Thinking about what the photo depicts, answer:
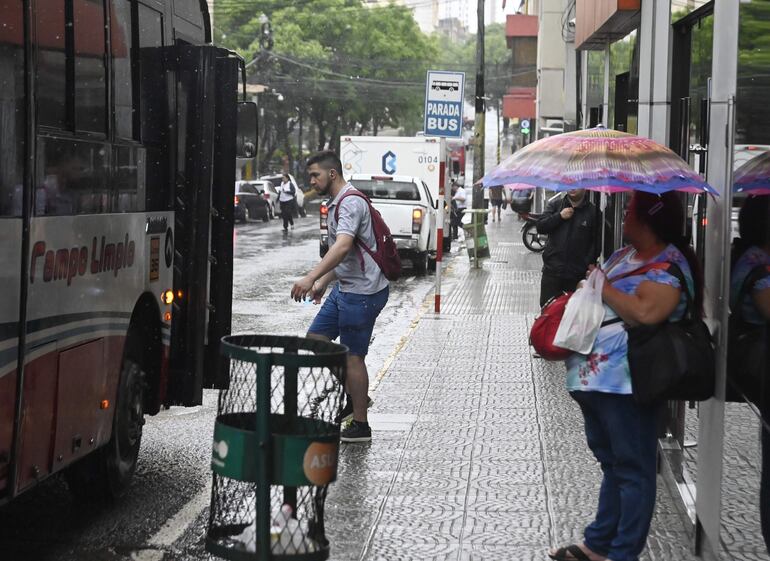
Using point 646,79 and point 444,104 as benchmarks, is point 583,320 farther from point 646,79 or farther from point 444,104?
point 444,104

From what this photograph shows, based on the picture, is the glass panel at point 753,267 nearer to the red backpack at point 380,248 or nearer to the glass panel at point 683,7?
the glass panel at point 683,7

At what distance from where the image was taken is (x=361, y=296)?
28.2 feet

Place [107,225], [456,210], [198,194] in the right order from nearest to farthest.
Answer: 1. [107,225]
2. [198,194]
3. [456,210]

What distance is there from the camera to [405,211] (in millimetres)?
25078

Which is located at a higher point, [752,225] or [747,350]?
[752,225]

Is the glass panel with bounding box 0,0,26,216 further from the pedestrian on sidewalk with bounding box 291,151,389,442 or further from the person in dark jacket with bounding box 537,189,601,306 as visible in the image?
the person in dark jacket with bounding box 537,189,601,306

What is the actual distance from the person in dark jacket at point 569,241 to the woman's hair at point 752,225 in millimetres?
6177

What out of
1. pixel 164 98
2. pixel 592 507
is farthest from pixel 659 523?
pixel 164 98

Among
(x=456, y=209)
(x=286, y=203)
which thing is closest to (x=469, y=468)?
(x=286, y=203)

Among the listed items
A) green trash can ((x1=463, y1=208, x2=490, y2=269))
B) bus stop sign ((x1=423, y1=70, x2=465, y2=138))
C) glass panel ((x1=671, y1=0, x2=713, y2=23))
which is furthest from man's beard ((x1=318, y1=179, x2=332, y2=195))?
green trash can ((x1=463, y1=208, x2=490, y2=269))

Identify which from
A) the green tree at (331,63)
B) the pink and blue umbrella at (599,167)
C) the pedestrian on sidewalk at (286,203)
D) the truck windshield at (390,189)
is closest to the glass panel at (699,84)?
the pink and blue umbrella at (599,167)

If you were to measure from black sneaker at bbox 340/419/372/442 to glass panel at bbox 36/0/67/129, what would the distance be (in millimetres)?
3449

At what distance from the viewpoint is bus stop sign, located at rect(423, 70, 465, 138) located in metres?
17.2

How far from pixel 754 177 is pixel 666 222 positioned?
43 centimetres
